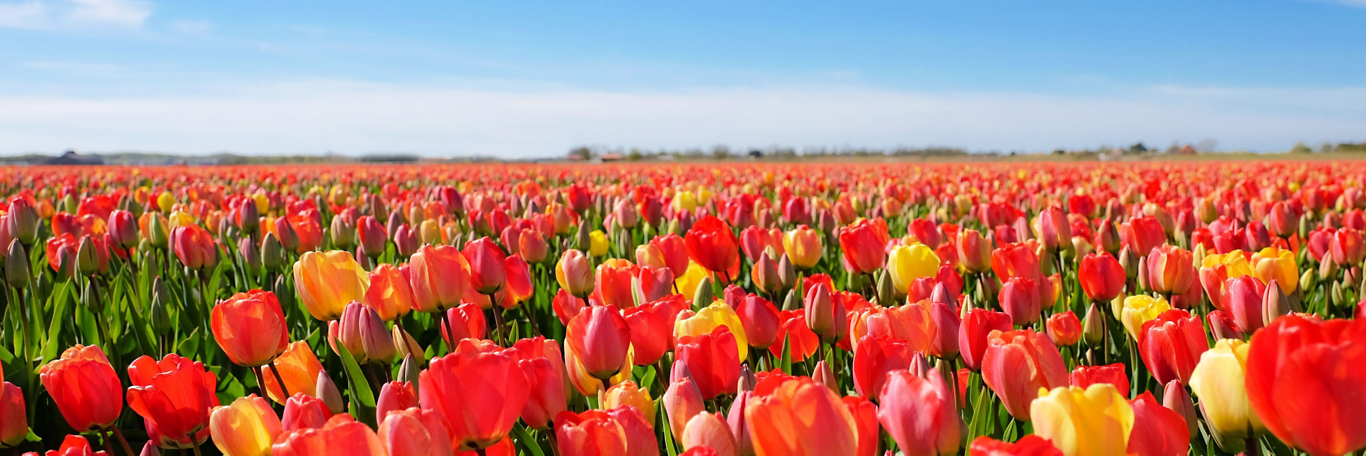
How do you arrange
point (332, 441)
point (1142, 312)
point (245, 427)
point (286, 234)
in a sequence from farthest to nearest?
point (286, 234), point (1142, 312), point (245, 427), point (332, 441)

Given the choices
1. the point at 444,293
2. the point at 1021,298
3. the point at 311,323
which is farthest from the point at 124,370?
the point at 1021,298

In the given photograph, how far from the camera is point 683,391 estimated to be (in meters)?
1.12

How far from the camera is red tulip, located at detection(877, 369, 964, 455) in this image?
3.03 ft

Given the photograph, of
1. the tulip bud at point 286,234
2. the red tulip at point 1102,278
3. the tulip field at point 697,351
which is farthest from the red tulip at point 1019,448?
the tulip bud at point 286,234

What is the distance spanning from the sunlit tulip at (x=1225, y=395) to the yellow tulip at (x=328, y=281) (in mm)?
1503

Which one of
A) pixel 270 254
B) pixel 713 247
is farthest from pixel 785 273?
pixel 270 254

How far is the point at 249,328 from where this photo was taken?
1.54 metres

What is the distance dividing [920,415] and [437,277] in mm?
1198

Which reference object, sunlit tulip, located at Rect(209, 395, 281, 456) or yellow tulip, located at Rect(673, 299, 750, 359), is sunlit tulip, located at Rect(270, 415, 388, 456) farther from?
yellow tulip, located at Rect(673, 299, 750, 359)

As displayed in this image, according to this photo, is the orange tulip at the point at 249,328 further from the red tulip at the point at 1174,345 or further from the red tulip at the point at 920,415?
the red tulip at the point at 1174,345

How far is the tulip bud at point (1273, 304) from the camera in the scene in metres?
1.59

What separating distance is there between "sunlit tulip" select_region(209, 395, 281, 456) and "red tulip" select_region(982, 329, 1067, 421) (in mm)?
951

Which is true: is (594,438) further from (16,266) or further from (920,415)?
(16,266)

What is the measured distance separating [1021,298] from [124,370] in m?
2.23
